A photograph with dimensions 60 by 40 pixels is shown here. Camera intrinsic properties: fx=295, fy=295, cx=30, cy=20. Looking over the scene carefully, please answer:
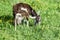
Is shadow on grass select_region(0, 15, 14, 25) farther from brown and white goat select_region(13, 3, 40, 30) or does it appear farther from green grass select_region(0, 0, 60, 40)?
brown and white goat select_region(13, 3, 40, 30)

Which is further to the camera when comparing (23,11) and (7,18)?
(7,18)

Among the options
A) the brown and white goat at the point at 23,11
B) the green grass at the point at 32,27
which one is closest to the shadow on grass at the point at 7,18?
the green grass at the point at 32,27

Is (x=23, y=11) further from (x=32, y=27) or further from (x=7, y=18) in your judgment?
(x=7, y=18)

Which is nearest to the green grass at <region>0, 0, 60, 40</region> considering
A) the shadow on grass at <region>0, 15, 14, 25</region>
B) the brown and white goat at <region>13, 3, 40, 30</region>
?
the shadow on grass at <region>0, 15, 14, 25</region>

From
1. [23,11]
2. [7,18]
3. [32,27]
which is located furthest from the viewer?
[7,18]

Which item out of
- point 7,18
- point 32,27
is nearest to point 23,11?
point 32,27

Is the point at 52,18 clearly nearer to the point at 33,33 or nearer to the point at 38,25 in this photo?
the point at 38,25

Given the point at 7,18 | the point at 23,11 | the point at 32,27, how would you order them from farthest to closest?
the point at 7,18 → the point at 32,27 → the point at 23,11

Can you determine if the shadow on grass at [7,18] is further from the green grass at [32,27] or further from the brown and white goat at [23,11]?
the brown and white goat at [23,11]

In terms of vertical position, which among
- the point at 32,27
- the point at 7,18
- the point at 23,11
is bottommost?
the point at 32,27

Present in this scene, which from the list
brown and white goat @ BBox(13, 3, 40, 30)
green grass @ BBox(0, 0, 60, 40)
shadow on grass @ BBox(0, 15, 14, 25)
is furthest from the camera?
shadow on grass @ BBox(0, 15, 14, 25)

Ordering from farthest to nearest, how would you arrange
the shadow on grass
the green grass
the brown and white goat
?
the shadow on grass → the brown and white goat → the green grass

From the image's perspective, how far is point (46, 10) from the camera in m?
17.1

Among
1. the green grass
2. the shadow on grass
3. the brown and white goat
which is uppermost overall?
the brown and white goat
